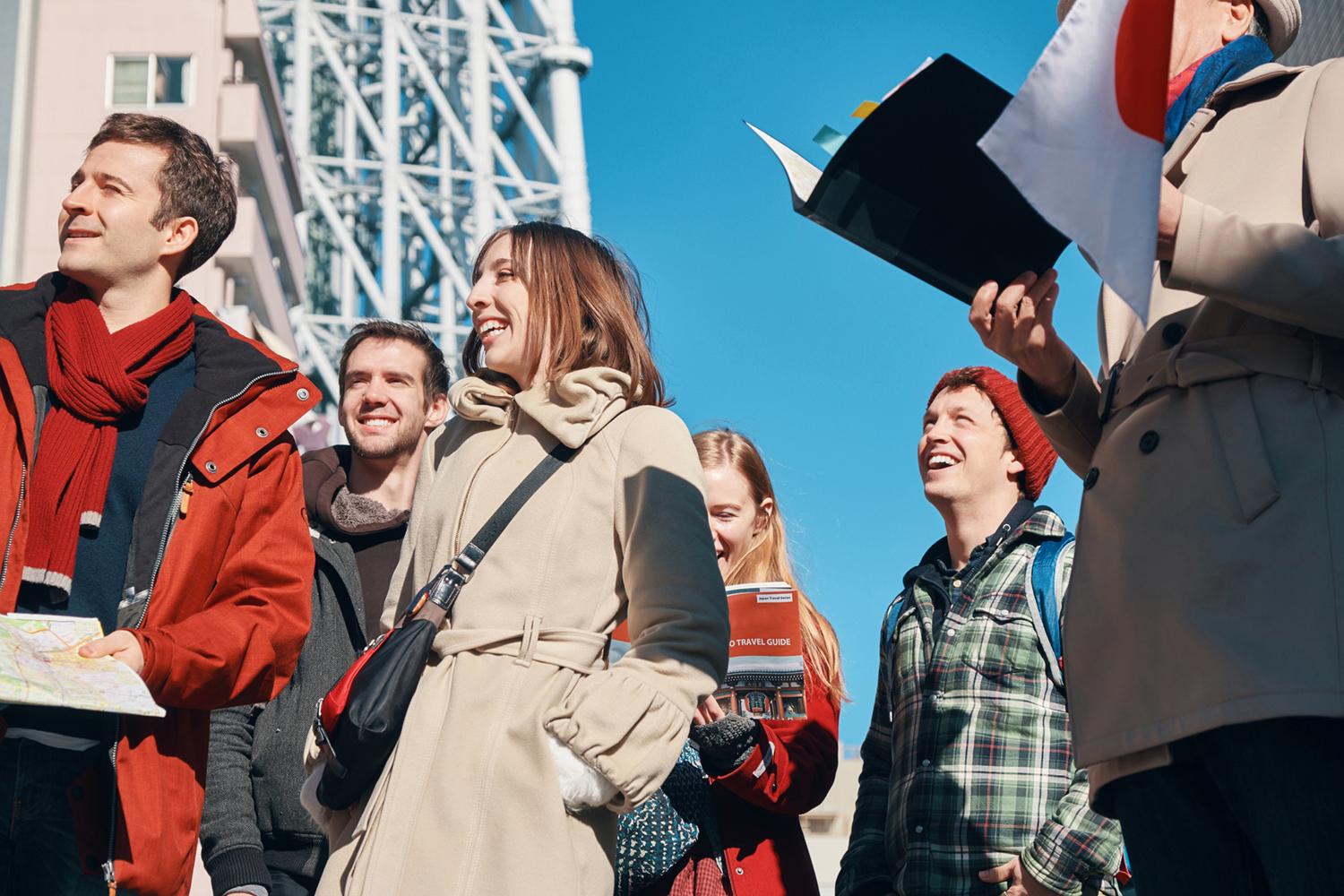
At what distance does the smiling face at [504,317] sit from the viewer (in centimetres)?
381

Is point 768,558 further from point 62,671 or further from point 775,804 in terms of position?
point 62,671

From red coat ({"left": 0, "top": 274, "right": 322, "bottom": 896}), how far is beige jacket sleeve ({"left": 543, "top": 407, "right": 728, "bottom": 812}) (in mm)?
716

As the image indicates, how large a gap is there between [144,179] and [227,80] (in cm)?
2505

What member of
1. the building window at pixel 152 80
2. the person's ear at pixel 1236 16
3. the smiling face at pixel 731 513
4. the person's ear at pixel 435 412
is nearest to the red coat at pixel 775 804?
the smiling face at pixel 731 513

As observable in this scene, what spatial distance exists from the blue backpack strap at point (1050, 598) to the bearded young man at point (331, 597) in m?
1.62

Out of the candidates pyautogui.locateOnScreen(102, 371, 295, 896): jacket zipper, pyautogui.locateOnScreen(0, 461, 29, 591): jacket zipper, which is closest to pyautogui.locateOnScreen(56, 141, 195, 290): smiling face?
pyautogui.locateOnScreen(102, 371, 295, 896): jacket zipper

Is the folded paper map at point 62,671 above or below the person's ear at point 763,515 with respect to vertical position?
below

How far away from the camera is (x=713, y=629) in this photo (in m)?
3.36

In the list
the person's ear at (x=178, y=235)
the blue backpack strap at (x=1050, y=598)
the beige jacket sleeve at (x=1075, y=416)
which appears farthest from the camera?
the blue backpack strap at (x=1050, y=598)

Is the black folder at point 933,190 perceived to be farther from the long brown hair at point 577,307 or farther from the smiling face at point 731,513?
the smiling face at point 731,513

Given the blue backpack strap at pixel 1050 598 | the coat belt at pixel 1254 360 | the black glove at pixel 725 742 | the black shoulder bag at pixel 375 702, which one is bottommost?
the black glove at pixel 725 742

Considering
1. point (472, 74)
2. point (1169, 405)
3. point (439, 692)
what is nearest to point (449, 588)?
point (439, 692)

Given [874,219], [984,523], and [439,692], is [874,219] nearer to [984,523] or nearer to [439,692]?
[439,692]

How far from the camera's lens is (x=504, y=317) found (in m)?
3.83
